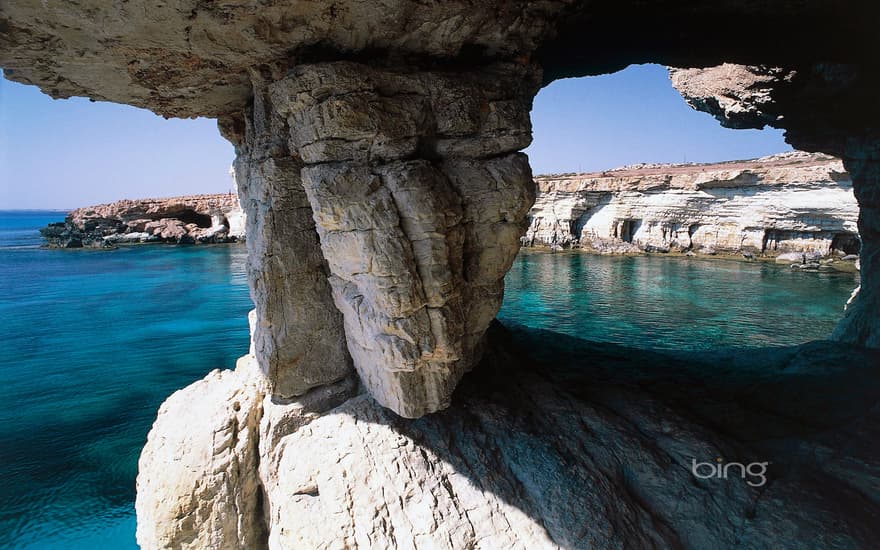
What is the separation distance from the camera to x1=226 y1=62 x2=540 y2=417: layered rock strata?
13.8ft

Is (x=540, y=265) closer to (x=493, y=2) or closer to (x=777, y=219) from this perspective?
(x=777, y=219)

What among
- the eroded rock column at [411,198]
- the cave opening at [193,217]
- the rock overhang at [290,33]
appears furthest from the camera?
the cave opening at [193,217]

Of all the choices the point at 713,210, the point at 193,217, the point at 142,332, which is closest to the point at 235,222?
the point at 193,217

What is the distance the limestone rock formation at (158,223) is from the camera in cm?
4556

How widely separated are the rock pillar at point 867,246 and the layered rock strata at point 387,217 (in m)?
6.88

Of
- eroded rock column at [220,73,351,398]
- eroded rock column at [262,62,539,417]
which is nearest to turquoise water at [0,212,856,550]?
eroded rock column at [220,73,351,398]

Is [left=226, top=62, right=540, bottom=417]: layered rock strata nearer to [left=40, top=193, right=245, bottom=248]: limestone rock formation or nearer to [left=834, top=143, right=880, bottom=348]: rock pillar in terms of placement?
[left=834, top=143, right=880, bottom=348]: rock pillar

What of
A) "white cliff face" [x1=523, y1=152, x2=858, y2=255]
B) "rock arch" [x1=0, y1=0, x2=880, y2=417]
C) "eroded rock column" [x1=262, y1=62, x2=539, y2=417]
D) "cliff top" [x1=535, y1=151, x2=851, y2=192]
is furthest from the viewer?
"white cliff face" [x1=523, y1=152, x2=858, y2=255]

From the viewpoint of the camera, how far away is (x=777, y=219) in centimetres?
2773

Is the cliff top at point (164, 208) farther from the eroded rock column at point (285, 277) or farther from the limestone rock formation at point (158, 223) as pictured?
the eroded rock column at point (285, 277)

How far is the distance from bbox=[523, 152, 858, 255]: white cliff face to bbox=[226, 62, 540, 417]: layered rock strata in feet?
90.2

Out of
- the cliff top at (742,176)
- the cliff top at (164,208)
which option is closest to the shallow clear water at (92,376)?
the cliff top at (164,208)

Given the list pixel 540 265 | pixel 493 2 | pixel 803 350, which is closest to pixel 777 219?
pixel 540 265

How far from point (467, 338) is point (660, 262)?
26.6 m
